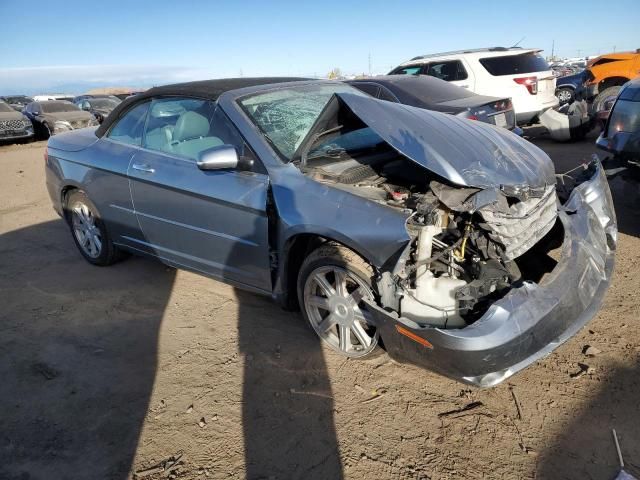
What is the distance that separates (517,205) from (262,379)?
1846mm

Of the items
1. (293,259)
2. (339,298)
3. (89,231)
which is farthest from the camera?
(89,231)

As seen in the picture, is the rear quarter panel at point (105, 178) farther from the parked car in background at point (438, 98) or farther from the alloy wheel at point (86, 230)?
the parked car in background at point (438, 98)

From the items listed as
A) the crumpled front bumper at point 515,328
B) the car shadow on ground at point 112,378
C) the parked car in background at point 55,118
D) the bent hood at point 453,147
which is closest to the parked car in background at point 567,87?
the bent hood at point 453,147

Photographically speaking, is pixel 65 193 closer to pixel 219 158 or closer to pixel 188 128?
pixel 188 128

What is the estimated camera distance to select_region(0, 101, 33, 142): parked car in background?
569 inches

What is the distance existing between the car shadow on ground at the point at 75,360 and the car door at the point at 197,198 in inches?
24.4

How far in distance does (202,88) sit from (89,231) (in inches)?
78.0

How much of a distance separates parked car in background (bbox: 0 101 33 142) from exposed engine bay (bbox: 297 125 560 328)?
604 inches

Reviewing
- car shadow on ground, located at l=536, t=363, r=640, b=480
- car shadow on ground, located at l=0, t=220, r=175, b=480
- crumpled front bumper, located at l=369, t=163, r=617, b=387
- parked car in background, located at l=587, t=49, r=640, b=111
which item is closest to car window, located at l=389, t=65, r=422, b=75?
parked car in background, located at l=587, t=49, r=640, b=111

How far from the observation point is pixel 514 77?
28.3 feet

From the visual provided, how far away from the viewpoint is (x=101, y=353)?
3182 mm

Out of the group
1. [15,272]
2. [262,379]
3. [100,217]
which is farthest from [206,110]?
[15,272]

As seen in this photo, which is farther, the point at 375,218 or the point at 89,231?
the point at 89,231

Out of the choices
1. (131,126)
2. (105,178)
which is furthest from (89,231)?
(131,126)
